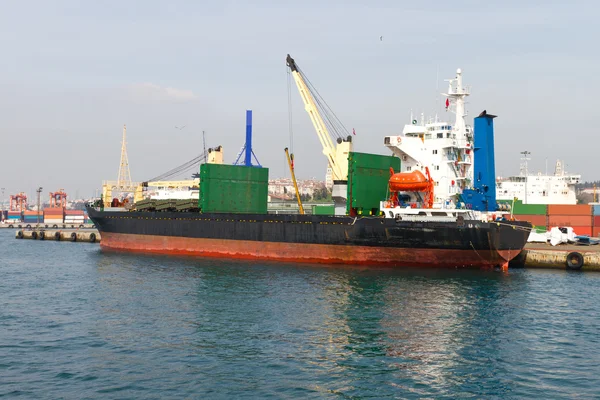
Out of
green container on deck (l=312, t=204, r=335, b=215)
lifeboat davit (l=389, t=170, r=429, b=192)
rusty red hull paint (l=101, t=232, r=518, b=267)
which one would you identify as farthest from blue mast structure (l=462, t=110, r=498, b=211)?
green container on deck (l=312, t=204, r=335, b=215)

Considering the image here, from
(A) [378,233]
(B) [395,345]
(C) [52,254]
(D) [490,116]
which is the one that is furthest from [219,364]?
(C) [52,254]

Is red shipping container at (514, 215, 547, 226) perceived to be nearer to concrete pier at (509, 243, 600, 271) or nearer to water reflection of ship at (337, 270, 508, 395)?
concrete pier at (509, 243, 600, 271)

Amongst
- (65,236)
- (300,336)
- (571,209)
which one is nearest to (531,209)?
(571,209)

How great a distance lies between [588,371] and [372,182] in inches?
1238

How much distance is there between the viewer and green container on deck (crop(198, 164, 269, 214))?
178ft

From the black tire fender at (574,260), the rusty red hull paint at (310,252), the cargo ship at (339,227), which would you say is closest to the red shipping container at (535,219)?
the black tire fender at (574,260)

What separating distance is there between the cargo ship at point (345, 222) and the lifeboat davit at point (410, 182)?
85 mm

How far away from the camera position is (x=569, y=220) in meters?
62.7

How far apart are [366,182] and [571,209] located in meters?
30.5

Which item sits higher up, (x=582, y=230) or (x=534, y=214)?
(x=534, y=214)

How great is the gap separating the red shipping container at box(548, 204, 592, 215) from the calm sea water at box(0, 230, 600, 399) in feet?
88.1

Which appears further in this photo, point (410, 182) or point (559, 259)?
point (410, 182)

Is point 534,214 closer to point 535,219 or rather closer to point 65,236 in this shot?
point 535,219

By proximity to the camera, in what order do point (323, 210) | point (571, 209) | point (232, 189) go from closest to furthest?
point (232, 189) → point (571, 209) → point (323, 210)
